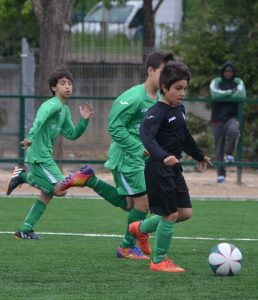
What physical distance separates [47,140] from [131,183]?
5.41ft

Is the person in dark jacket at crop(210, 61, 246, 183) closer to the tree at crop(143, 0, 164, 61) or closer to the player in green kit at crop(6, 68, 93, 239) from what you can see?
the player in green kit at crop(6, 68, 93, 239)

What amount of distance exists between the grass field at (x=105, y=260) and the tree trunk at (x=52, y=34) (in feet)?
17.5

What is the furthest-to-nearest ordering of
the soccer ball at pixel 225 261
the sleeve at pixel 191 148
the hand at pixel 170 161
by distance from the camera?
the sleeve at pixel 191 148, the soccer ball at pixel 225 261, the hand at pixel 170 161

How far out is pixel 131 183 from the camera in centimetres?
916

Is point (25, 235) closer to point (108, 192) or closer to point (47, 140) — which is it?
point (47, 140)

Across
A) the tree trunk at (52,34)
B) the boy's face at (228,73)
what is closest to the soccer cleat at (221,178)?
the boy's face at (228,73)

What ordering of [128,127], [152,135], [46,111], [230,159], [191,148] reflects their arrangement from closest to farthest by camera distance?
[152,135] < [191,148] < [128,127] < [46,111] < [230,159]

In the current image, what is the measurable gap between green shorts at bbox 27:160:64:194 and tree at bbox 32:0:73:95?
816cm

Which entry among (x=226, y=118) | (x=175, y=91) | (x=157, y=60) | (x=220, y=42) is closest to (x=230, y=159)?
(x=226, y=118)

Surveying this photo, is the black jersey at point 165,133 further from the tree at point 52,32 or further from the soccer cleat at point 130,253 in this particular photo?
the tree at point 52,32

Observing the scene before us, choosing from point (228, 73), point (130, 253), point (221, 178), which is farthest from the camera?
point (228, 73)

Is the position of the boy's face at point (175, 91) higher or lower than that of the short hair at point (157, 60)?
lower

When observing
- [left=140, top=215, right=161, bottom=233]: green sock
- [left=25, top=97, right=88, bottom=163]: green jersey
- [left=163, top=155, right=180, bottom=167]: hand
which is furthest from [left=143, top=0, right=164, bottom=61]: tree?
[left=163, top=155, right=180, bottom=167]: hand

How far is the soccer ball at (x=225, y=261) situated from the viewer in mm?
7922
